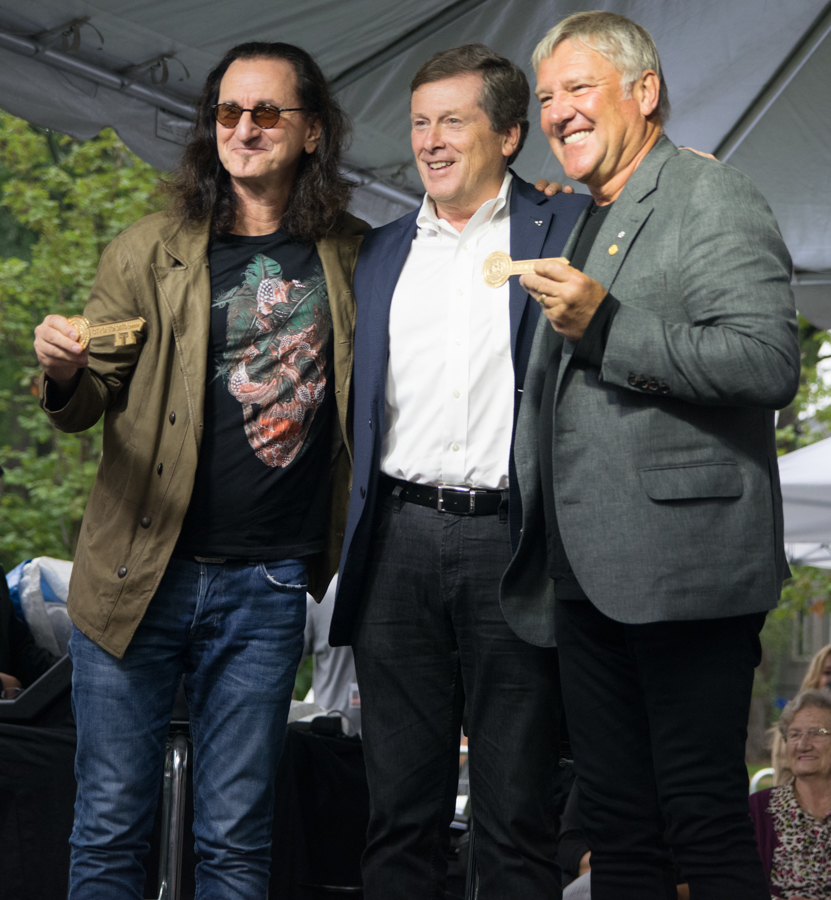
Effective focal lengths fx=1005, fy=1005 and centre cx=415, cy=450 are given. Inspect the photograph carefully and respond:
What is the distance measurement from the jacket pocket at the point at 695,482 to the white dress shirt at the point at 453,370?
1.64 ft

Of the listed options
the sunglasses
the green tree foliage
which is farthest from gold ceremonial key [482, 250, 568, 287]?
the green tree foliage

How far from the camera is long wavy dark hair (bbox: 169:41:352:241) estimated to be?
97.8 inches

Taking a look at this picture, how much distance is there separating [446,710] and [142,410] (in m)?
0.98

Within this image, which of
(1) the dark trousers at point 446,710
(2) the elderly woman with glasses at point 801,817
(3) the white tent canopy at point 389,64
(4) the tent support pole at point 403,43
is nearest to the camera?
(1) the dark trousers at point 446,710

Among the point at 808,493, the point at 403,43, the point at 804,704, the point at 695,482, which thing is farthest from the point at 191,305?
the point at 808,493

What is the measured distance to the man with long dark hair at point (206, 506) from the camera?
88.5 inches

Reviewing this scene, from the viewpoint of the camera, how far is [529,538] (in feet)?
6.78

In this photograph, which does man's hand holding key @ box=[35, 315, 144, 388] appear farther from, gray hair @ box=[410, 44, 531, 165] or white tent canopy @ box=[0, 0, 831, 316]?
white tent canopy @ box=[0, 0, 831, 316]

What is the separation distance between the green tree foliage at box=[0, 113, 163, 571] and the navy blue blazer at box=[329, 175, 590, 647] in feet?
38.6

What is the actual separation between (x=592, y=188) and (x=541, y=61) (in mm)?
271

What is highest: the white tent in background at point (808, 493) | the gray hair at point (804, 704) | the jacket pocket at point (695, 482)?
the jacket pocket at point (695, 482)

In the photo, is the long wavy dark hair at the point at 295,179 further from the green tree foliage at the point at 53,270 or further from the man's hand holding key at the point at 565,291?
the green tree foliage at the point at 53,270

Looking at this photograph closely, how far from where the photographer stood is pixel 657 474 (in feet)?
5.84

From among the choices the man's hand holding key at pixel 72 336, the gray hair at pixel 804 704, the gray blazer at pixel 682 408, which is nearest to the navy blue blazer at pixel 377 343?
the gray blazer at pixel 682 408
